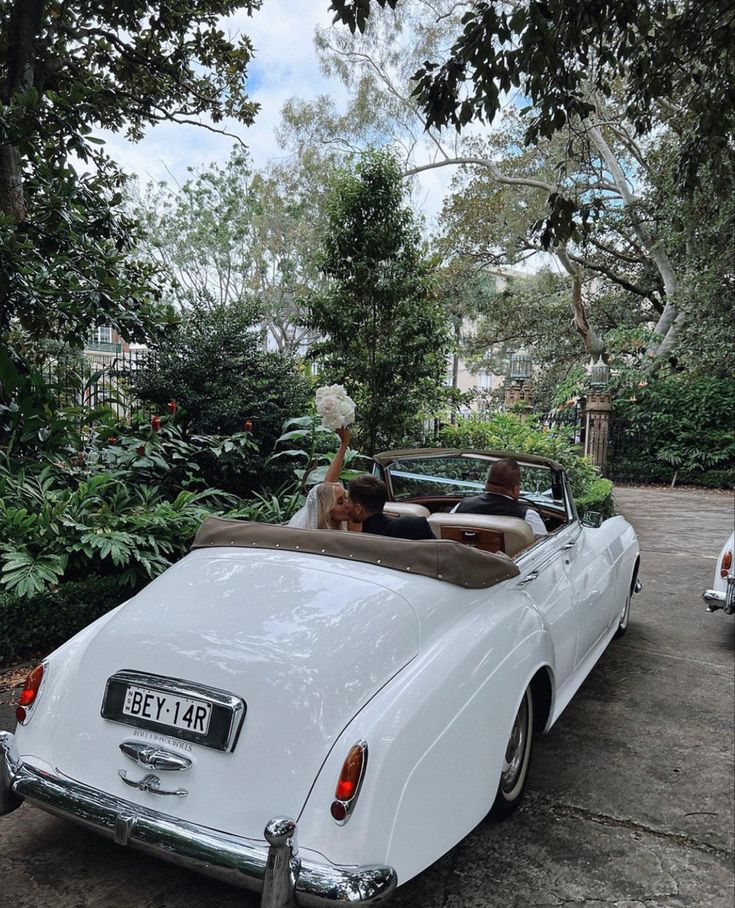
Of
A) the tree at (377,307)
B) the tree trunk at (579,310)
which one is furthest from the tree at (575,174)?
the tree at (377,307)

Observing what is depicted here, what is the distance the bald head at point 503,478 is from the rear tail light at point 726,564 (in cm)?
225

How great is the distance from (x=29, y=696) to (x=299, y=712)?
113cm

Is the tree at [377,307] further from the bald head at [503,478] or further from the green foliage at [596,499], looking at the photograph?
the bald head at [503,478]

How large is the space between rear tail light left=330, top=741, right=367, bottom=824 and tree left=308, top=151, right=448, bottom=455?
6967 millimetres

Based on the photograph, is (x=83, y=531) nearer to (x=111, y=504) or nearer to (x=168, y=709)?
(x=111, y=504)

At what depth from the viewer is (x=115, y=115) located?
28.5 feet

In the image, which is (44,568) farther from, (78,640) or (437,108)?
(437,108)

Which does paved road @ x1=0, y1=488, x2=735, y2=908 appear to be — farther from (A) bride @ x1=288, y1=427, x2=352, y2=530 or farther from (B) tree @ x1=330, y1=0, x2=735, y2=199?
(B) tree @ x1=330, y1=0, x2=735, y2=199

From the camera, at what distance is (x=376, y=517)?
11.9 ft

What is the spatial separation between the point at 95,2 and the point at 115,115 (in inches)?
79.9

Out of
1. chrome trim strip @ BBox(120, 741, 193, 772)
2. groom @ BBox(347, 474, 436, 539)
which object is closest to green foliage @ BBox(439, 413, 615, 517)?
groom @ BBox(347, 474, 436, 539)

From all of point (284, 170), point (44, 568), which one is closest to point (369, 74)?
point (284, 170)

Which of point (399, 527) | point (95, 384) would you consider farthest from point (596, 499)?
point (399, 527)

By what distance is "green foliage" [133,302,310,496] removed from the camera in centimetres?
793
